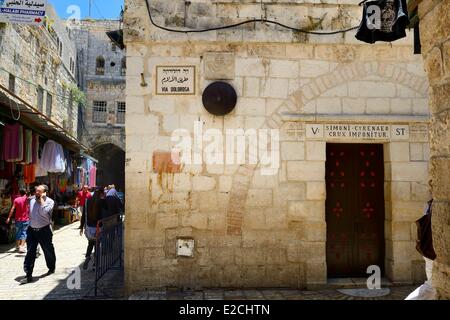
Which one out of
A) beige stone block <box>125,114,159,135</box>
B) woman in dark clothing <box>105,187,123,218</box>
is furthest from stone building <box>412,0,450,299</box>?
woman in dark clothing <box>105,187,123,218</box>

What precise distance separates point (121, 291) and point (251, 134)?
3.07 meters

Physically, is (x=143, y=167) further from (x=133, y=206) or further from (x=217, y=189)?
(x=217, y=189)

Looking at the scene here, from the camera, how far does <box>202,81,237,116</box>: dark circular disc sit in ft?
17.8

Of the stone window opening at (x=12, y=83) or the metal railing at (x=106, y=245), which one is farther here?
the stone window opening at (x=12, y=83)

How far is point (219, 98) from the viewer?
17.8 feet

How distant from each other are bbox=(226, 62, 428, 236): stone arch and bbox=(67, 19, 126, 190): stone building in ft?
65.8

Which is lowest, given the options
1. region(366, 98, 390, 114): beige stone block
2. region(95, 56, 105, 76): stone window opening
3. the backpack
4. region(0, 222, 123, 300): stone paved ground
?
region(0, 222, 123, 300): stone paved ground

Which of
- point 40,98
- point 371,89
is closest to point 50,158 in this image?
point 40,98

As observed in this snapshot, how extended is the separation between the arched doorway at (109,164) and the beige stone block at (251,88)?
21354 mm

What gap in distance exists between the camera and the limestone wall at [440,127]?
2.39 meters

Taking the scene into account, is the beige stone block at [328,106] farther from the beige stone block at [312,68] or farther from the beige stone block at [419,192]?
the beige stone block at [419,192]

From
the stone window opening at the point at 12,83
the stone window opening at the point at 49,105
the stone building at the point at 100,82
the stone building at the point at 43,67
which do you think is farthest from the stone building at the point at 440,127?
the stone building at the point at 100,82

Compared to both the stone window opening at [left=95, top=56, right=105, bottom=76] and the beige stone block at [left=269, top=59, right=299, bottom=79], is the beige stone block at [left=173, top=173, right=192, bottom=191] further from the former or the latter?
the stone window opening at [left=95, top=56, right=105, bottom=76]
